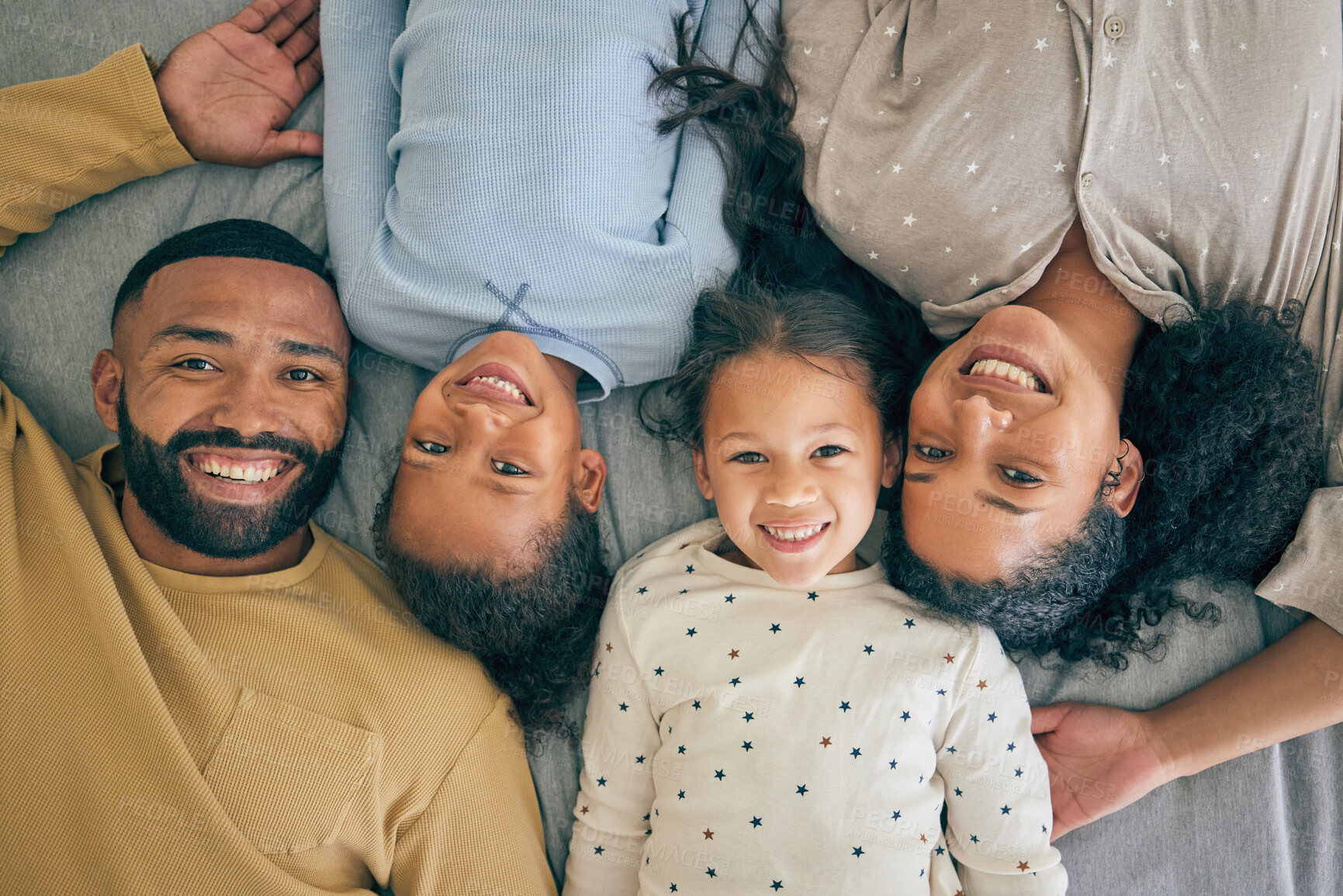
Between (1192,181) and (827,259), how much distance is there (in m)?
0.71

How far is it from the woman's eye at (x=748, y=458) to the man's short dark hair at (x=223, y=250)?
0.95 m

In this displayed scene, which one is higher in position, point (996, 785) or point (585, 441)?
point (585, 441)

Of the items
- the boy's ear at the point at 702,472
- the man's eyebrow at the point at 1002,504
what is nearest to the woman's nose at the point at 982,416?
the man's eyebrow at the point at 1002,504

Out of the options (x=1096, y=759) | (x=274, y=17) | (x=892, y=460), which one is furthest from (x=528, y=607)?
(x=274, y=17)

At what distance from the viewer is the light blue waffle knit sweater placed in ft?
5.20

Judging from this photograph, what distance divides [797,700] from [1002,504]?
1.73 ft

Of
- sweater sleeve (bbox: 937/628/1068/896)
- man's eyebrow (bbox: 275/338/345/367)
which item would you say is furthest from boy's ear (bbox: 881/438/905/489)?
man's eyebrow (bbox: 275/338/345/367)

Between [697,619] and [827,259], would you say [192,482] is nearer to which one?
[697,619]

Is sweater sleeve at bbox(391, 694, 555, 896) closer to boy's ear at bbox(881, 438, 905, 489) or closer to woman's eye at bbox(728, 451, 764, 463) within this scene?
woman's eye at bbox(728, 451, 764, 463)

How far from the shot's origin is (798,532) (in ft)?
5.05

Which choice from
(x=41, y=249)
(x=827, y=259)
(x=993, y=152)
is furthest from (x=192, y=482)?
(x=993, y=152)

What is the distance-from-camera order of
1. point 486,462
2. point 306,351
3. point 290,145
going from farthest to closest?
1. point 290,145
2. point 306,351
3. point 486,462

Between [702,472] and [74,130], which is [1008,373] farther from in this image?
[74,130]

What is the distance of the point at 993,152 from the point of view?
1.57 m
